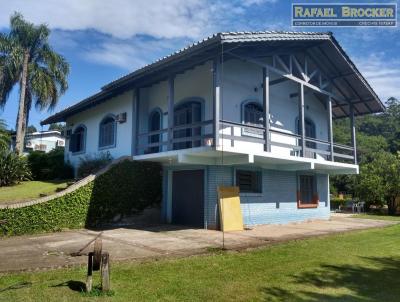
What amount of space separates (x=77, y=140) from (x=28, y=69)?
363 inches

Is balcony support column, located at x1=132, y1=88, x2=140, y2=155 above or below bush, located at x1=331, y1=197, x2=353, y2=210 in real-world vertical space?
above

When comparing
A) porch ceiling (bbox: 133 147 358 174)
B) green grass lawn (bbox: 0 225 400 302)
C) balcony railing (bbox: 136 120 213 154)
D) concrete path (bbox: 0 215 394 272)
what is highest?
balcony railing (bbox: 136 120 213 154)

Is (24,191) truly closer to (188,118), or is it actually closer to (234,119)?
(188,118)

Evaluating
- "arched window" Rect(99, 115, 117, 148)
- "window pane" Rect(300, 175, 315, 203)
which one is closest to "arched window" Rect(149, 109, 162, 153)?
"arched window" Rect(99, 115, 117, 148)

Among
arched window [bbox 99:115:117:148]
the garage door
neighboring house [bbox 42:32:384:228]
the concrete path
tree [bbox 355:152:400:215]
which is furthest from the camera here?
tree [bbox 355:152:400:215]

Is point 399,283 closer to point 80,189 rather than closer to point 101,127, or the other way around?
point 80,189

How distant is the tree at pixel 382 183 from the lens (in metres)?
23.1

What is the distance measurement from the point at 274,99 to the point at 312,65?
265 cm

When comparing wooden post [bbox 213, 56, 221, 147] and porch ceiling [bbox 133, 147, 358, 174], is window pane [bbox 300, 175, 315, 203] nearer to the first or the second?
porch ceiling [bbox 133, 147, 358, 174]

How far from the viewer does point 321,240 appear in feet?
35.2

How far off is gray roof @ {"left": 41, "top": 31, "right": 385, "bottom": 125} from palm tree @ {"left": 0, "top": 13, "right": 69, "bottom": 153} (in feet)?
18.1

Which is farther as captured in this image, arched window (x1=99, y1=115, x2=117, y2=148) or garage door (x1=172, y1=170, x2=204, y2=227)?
arched window (x1=99, y1=115, x2=117, y2=148)

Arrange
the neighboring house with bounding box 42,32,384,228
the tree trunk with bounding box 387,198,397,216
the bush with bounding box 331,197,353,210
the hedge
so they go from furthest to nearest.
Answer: the bush with bounding box 331,197,353,210 < the tree trunk with bounding box 387,198,397,216 < the neighboring house with bounding box 42,32,384,228 < the hedge

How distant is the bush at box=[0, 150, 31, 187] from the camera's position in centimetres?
1667
